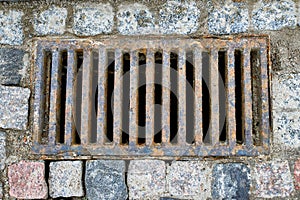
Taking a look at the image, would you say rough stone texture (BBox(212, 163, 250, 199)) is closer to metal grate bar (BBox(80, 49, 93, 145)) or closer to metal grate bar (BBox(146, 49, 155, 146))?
metal grate bar (BBox(146, 49, 155, 146))

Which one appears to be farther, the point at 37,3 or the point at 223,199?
the point at 37,3

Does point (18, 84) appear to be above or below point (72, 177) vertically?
above

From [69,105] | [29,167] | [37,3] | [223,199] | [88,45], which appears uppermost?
[37,3]

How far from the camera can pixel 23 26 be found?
94.1 inches

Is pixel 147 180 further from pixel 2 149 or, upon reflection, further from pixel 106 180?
pixel 2 149

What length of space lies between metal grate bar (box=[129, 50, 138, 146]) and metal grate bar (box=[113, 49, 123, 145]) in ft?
0.19

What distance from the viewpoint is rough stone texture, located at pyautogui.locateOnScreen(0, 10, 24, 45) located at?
7.82 ft

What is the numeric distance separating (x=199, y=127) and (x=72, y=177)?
2.33 feet

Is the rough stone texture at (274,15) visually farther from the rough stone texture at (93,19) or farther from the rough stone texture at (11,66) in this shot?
the rough stone texture at (11,66)

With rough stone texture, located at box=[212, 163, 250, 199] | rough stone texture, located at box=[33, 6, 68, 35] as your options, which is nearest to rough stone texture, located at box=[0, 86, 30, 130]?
rough stone texture, located at box=[33, 6, 68, 35]

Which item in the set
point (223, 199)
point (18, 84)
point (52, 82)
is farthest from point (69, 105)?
point (223, 199)

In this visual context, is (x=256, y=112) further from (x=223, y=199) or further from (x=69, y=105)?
(x=69, y=105)

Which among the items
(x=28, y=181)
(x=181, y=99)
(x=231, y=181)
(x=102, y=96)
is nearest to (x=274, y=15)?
(x=181, y=99)

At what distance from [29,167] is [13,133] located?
0.21m
